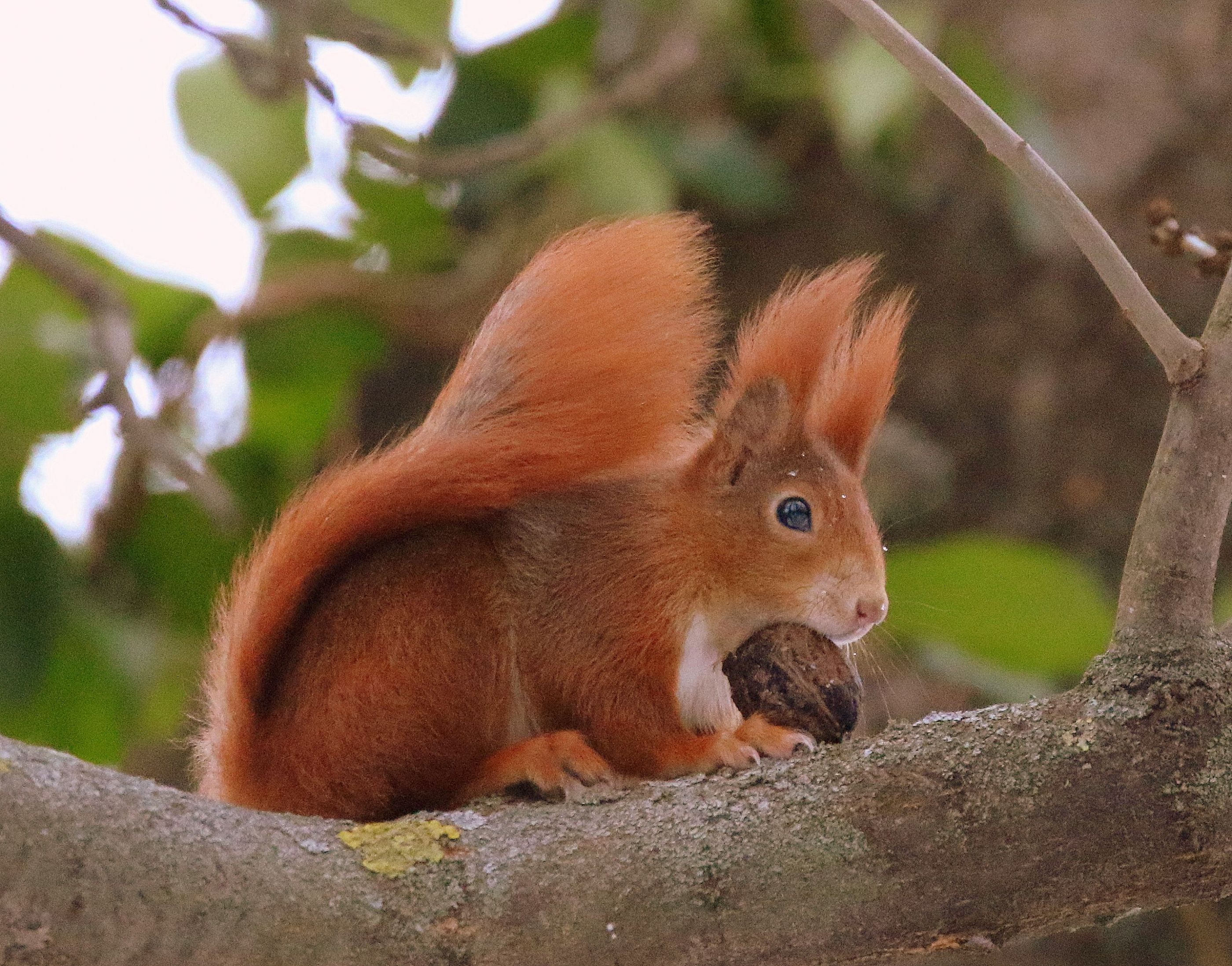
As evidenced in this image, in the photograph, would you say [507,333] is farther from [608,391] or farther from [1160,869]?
[1160,869]

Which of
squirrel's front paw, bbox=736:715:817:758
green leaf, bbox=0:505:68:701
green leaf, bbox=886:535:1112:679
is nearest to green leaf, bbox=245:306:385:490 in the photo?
green leaf, bbox=0:505:68:701

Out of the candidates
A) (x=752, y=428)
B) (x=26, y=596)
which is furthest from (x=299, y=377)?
(x=752, y=428)

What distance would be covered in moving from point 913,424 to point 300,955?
1931 mm

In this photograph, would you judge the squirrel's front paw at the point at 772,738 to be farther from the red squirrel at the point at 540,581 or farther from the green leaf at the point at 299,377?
the green leaf at the point at 299,377

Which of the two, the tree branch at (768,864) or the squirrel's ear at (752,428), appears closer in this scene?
the tree branch at (768,864)

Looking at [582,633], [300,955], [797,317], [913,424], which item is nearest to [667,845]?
[300,955]

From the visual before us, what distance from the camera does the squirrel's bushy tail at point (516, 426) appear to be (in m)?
1.27

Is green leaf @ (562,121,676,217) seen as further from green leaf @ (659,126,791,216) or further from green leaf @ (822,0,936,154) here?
green leaf @ (822,0,936,154)

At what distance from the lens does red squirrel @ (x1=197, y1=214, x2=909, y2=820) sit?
1.23 m

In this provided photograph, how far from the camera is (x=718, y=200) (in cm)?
270

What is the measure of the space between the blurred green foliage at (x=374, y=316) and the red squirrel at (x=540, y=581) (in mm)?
503

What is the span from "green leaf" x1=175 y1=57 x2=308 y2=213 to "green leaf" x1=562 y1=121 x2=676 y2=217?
47cm

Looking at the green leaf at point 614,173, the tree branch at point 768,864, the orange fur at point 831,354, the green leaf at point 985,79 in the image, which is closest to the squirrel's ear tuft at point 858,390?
the orange fur at point 831,354

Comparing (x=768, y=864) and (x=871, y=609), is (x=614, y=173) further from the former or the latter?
(x=768, y=864)
